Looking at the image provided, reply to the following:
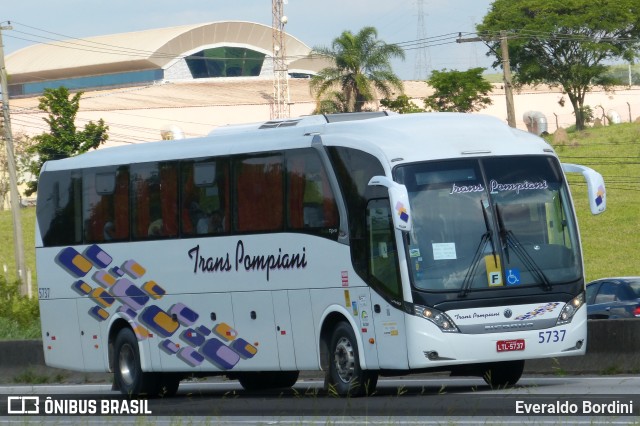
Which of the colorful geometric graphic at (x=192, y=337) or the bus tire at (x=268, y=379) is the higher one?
the colorful geometric graphic at (x=192, y=337)

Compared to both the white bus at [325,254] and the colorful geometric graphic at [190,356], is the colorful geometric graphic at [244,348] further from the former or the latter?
the colorful geometric graphic at [190,356]

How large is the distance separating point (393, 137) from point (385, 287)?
182 centimetres

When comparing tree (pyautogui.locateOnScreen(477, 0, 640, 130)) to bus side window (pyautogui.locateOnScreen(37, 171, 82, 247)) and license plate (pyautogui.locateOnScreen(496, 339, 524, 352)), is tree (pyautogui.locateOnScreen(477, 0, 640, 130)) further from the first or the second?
license plate (pyautogui.locateOnScreen(496, 339, 524, 352))

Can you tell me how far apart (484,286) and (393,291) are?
1.01 m

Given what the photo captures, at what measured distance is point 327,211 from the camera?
16.3m

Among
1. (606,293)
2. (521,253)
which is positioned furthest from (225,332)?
(606,293)

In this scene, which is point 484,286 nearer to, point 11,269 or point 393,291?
point 393,291

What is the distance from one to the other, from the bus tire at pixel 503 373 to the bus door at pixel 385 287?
1.50 m

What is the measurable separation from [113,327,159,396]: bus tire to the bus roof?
288cm

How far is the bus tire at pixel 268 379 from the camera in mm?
19203

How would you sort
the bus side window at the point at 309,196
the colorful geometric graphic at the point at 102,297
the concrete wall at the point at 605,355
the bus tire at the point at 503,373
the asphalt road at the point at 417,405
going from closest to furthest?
1. the asphalt road at the point at 417,405
2. the bus tire at the point at 503,373
3. the bus side window at the point at 309,196
4. the concrete wall at the point at 605,355
5. the colorful geometric graphic at the point at 102,297

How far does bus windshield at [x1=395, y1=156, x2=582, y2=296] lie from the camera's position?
49.6 ft

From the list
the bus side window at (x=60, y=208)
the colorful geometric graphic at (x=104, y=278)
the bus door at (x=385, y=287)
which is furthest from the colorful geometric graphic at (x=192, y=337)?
the bus door at (x=385, y=287)

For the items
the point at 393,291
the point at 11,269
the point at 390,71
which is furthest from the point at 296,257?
the point at 390,71
